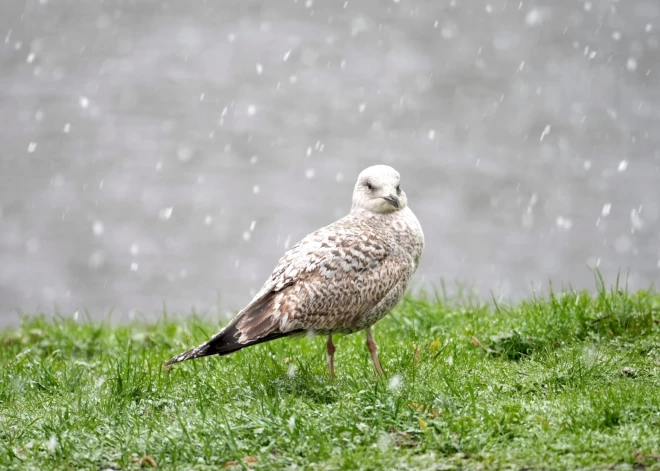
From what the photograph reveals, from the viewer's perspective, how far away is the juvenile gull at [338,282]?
5930 millimetres

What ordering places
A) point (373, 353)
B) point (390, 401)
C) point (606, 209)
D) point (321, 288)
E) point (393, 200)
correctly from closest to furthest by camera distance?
point (390, 401), point (321, 288), point (373, 353), point (393, 200), point (606, 209)

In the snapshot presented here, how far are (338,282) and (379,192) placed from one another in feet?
3.17

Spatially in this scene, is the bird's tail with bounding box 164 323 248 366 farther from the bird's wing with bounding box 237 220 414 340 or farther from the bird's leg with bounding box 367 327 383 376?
the bird's leg with bounding box 367 327 383 376

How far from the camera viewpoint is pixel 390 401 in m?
5.32

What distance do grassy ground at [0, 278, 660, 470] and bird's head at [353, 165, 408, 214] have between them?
3.81 ft

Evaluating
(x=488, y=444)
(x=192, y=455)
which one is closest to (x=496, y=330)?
(x=488, y=444)

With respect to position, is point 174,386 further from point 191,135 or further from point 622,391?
point 191,135

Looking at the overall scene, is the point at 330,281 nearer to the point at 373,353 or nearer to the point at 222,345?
the point at 373,353

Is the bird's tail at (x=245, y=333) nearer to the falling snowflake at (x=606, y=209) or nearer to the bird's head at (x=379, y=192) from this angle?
the bird's head at (x=379, y=192)

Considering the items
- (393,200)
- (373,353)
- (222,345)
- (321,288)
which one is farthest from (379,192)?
(222,345)

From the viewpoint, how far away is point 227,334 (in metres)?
5.85

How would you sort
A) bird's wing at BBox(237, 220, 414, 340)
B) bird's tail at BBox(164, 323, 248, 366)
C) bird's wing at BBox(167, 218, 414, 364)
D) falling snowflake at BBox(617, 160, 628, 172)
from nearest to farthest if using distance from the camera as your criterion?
bird's tail at BBox(164, 323, 248, 366)
bird's wing at BBox(167, 218, 414, 364)
bird's wing at BBox(237, 220, 414, 340)
falling snowflake at BBox(617, 160, 628, 172)

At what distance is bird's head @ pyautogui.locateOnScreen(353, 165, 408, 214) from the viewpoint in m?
6.71

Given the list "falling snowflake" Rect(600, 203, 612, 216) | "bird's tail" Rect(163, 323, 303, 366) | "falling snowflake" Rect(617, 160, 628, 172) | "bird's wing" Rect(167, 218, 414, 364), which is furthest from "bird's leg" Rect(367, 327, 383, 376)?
"falling snowflake" Rect(617, 160, 628, 172)
